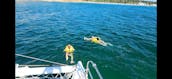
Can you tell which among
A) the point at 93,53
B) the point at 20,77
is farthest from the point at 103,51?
the point at 20,77

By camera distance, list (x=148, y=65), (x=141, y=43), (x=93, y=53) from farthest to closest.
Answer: (x=141, y=43) → (x=93, y=53) → (x=148, y=65)

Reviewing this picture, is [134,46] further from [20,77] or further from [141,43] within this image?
[20,77]

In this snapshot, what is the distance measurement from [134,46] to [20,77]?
16784 mm

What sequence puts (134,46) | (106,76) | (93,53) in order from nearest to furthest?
(106,76), (93,53), (134,46)

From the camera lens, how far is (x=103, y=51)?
69.3ft

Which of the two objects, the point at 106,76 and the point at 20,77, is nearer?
the point at 20,77

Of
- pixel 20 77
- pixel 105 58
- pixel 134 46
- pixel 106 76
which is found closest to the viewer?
pixel 20 77
